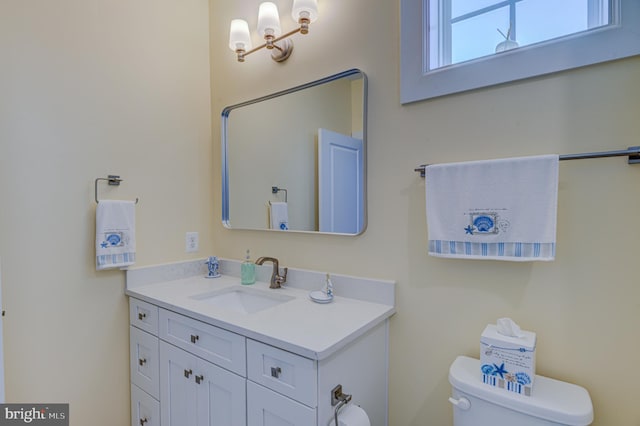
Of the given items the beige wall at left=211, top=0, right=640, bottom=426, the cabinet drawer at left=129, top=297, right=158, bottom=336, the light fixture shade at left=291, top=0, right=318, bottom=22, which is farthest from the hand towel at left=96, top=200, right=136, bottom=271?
the light fixture shade at left=291, top=0, right=318, bottom=22

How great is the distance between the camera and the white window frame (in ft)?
2.94

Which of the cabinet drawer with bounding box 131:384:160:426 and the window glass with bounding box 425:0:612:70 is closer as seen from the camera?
the window glass with bounding box 425:0:612:70

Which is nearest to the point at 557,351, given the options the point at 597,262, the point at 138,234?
the point at 597,262

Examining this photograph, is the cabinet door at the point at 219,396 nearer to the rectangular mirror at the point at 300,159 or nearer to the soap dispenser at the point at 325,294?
the soap dispenser at the point at 325,294

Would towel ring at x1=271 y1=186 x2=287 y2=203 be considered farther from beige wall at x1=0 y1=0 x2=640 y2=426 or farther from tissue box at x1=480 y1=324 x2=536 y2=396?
tissue box at x1=480 y1=324 x2=536 y2=396

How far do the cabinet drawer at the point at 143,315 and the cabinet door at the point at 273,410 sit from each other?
0.65 metres

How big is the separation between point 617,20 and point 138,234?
2.07 metres

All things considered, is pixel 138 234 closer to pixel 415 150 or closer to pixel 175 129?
pixel 175 129

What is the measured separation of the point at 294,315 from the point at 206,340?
0.36 meters

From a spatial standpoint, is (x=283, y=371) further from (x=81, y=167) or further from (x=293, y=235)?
(x=81, y=167)

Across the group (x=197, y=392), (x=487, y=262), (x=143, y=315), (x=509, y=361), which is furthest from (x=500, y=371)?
(x=143, y=315)

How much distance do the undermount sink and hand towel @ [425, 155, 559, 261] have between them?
792mm

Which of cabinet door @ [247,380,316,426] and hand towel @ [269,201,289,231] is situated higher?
hand towel @ [269,201,289,231]

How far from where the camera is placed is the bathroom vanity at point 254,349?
97 cm
